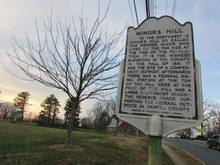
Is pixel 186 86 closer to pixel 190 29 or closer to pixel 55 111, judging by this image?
pixel 190 29

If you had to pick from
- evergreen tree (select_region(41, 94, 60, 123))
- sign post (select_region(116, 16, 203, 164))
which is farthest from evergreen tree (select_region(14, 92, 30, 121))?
sign post (select_region(116, 16, 203, 164))

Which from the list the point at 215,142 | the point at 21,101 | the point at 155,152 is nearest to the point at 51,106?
the point at 21,101

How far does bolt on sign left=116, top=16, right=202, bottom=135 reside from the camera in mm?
2064

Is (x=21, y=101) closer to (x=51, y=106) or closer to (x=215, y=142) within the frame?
(x=51, y=106)

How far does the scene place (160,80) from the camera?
2254mm

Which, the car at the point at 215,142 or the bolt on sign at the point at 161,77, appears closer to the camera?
the bolt on sign at the point at 161,77

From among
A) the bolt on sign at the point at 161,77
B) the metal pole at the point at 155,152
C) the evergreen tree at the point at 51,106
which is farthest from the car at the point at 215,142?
the evergreen tree at the point at 51,106

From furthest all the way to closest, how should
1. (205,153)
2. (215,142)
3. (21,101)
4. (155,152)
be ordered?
(21,101)
(215,142)
(205,153)
(155,152)

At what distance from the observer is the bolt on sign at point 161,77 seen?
206 cm

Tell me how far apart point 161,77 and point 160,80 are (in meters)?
0.05

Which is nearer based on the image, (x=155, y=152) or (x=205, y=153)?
(x=155, y=152)

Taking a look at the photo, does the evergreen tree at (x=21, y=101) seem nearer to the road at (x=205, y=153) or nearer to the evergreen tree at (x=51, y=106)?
the evergreen tree at (x=51, y=106)

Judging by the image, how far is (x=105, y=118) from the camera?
213 ft

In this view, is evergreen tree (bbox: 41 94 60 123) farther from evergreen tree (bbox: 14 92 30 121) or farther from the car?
the car
